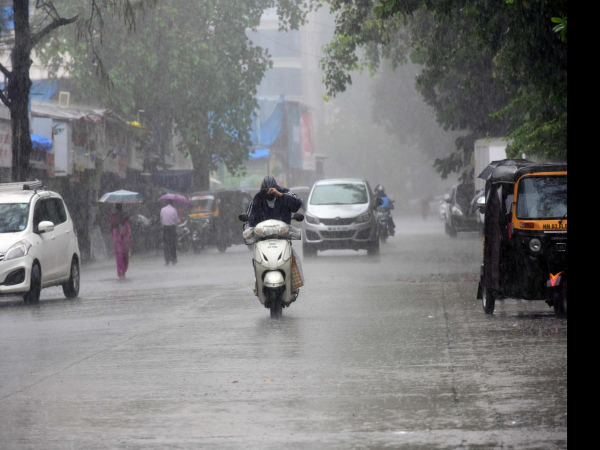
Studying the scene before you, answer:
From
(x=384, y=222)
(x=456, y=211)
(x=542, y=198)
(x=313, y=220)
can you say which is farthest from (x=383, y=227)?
(x=542, y=198)

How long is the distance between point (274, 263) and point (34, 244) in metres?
5.51

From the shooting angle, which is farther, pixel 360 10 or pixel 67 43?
pixel 67 43

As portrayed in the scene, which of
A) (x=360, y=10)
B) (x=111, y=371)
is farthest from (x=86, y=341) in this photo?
(x=360, y=10)

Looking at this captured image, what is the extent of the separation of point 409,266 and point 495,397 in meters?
16.3

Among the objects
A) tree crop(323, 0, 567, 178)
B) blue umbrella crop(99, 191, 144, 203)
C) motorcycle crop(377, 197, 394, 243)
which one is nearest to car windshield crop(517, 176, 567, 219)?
tree crop(323, 0, 567, 178)

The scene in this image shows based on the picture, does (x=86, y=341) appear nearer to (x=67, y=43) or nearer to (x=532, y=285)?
(x=532, y=285)

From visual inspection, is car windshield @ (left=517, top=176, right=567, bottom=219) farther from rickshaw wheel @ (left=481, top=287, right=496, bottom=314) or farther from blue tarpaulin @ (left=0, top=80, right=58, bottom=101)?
blue tarpaulin @ (left=0, top=80, right=58, bottom=101)

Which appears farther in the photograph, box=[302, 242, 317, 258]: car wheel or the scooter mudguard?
box=[302, 242, 317, 258]: car wheel

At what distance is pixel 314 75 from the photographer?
10669 centimetres

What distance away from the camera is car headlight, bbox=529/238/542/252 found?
1247 cm

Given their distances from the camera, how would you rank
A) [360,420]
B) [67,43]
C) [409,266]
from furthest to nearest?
[67,43], [409,266], [360,420]

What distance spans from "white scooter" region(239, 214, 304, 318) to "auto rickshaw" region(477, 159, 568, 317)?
94.9 inches

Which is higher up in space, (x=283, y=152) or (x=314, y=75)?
(x=314, y=75)

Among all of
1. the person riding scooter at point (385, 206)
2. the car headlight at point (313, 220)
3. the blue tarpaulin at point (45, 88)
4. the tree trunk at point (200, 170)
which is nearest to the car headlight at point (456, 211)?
the person riding scooter at point (385, 206)
